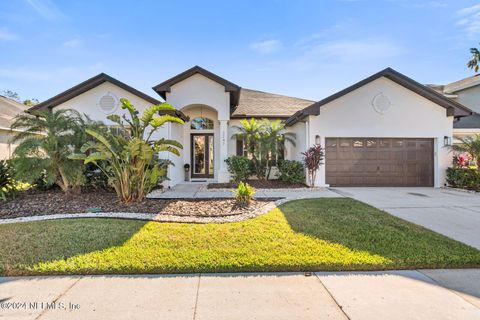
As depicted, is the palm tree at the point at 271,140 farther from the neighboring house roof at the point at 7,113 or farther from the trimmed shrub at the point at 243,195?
the neighboring house roof at the point at 7,113

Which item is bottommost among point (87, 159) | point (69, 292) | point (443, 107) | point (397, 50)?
point (69, 292)

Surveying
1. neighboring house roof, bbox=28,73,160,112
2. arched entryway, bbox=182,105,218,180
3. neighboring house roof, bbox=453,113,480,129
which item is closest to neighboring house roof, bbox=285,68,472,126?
neighboring house roof, bbox=453,113,480,129

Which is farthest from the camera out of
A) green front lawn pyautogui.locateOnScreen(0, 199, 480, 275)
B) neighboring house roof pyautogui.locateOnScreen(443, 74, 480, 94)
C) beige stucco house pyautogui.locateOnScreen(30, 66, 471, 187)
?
neighboring house roof pyautogui.locateOnScreen(443, 74, 480, 94)

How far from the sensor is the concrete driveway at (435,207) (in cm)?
595

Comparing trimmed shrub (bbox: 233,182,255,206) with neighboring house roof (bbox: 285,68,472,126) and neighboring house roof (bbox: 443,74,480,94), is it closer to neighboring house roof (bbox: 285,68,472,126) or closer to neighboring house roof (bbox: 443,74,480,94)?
neighboring house roof (bbox: 285,68,472,126)

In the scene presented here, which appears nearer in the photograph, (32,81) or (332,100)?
(332,100)

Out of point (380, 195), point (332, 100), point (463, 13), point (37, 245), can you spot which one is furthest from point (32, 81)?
point (463, 13)

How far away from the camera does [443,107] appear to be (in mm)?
12422

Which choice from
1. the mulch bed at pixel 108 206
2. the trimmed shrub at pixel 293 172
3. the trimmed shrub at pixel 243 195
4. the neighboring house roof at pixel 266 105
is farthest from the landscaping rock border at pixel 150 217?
the neighboring house roof at pixel 266 105

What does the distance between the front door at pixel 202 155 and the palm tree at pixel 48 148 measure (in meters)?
6.67

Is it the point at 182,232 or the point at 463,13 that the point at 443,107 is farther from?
the point at 182,232

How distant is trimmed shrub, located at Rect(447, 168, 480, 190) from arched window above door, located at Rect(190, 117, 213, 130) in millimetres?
12714

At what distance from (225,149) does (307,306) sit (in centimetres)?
1047

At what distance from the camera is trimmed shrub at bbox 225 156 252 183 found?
12781mm
